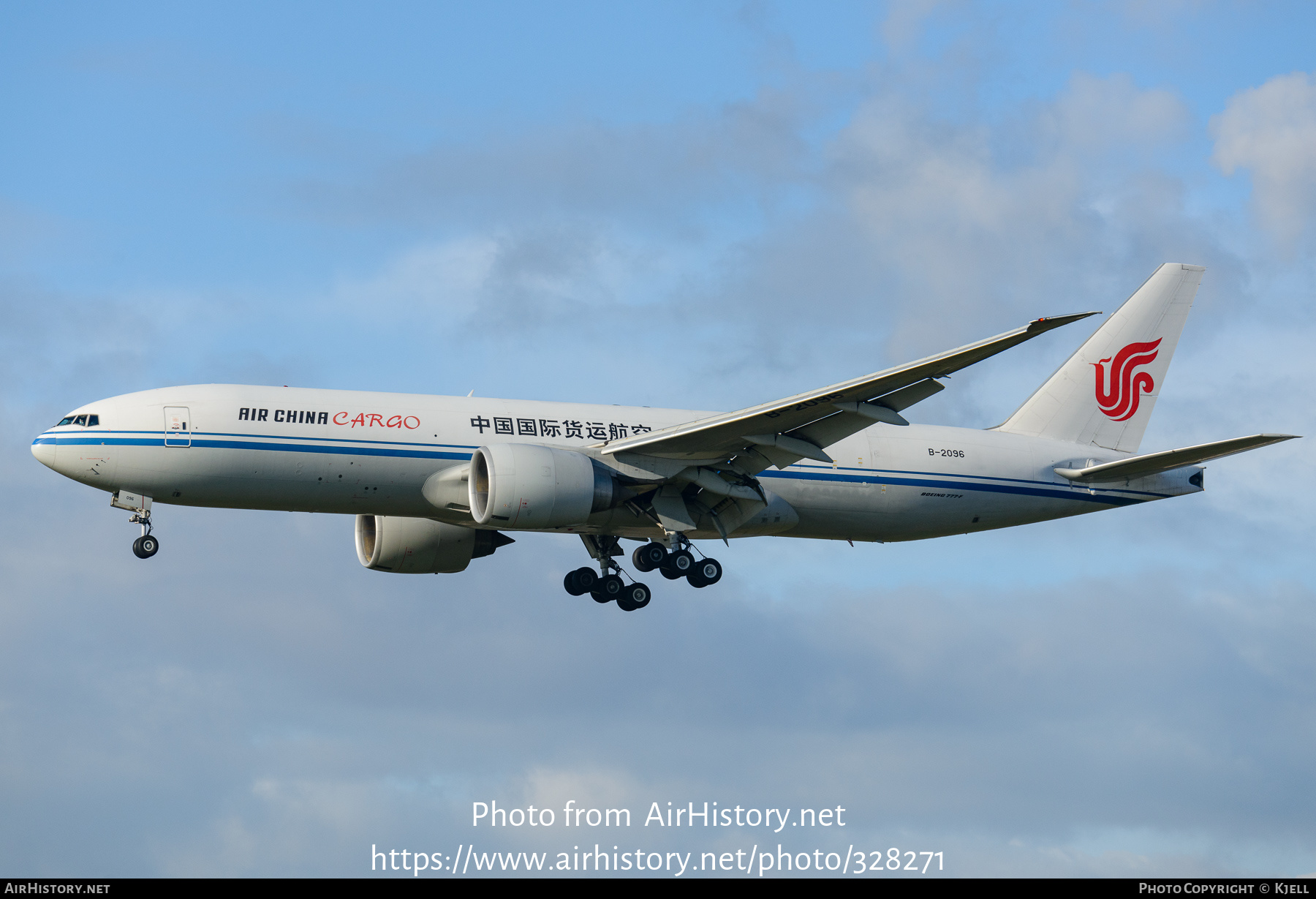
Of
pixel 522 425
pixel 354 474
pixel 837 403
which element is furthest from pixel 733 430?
pixel 354 474

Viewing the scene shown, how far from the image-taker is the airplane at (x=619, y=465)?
38719 mm

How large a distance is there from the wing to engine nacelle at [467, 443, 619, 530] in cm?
163

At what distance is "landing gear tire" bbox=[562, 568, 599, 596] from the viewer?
45750mm

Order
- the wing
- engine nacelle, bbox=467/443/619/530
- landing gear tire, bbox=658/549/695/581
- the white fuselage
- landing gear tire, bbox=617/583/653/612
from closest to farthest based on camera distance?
the wing, engine nacelle, bbox=467/443/619/530, the white fuselage, landing gear tire, bbox=658/549/695/581, landing gear tire, bbox=617/583/653/612

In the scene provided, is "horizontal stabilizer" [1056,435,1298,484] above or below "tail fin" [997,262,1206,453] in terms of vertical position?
below

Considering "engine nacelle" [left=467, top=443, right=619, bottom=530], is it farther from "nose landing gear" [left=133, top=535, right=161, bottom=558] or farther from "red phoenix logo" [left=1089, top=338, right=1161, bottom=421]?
"red phoenix logo" [left=1089, top=338, right=1161, bottom=421]

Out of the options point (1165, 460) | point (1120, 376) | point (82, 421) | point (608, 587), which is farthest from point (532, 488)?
point (1120, 376)

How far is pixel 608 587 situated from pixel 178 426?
12932mm

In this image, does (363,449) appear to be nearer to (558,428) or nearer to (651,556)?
(558,428)

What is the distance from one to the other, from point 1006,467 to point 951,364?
11.0 meters

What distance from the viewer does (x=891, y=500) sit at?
145 ft

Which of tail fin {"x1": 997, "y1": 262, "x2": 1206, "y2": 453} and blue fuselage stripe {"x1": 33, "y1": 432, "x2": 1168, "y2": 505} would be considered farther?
tail fin {"x1": 997, "y1": 262, "x2": 1206, "y2": 453}

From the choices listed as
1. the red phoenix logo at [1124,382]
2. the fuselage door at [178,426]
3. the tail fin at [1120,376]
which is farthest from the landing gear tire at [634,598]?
the red phoenix logo at [1124,382]

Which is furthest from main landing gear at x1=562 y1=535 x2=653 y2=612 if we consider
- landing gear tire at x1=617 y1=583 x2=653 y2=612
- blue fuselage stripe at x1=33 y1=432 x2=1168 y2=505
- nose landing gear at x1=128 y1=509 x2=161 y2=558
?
nose landing gear at x1=128 y1=509 x2=161 y2=558
